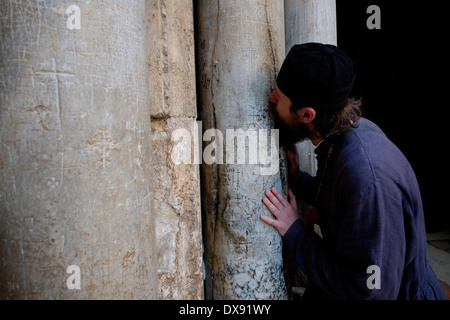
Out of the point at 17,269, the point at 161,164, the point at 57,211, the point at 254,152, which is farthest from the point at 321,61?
the point at 17,269

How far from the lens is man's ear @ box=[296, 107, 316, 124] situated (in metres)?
1.20

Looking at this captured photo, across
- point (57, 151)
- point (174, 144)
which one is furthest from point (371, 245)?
point (57, 151)

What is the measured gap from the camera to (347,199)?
1.11 meters

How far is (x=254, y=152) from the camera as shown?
124cm

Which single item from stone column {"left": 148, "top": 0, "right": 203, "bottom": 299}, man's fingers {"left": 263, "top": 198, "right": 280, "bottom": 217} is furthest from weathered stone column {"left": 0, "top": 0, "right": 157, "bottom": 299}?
man's fingers {"left": 263, "top": 198, "right": 280, "bottom": 217}

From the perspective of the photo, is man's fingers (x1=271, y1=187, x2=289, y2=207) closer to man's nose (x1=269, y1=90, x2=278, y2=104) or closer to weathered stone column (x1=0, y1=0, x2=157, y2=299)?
man's nose (x1=269, y1=90, x2=278, y2=104)

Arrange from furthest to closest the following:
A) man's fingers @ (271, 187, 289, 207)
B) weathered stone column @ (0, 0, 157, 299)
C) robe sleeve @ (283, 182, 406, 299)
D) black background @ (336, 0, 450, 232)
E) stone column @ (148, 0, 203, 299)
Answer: black background @ (336, 0, 450, 232), man's fingers @ (271, 187, 289, 207), stone column @ (148, 0, 203, 299), robe sleeve @ (283, 182, 406, 299), weathered stone column @ (0, 0, 157, 299)

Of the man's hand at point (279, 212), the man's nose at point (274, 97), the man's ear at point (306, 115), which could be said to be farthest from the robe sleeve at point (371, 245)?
the man's nose at point (274, 97)

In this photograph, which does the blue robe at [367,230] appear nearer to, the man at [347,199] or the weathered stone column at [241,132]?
the man at [347,199]

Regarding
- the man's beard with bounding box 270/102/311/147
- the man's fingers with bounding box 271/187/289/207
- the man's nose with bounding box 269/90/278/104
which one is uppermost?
the man's nose with bounding box 269/90/278/104

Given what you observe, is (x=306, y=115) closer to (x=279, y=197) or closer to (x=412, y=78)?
(x=279, y=197)

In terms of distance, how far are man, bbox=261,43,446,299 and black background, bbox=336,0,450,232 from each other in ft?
11.7

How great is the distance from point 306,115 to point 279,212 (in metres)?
0.42
